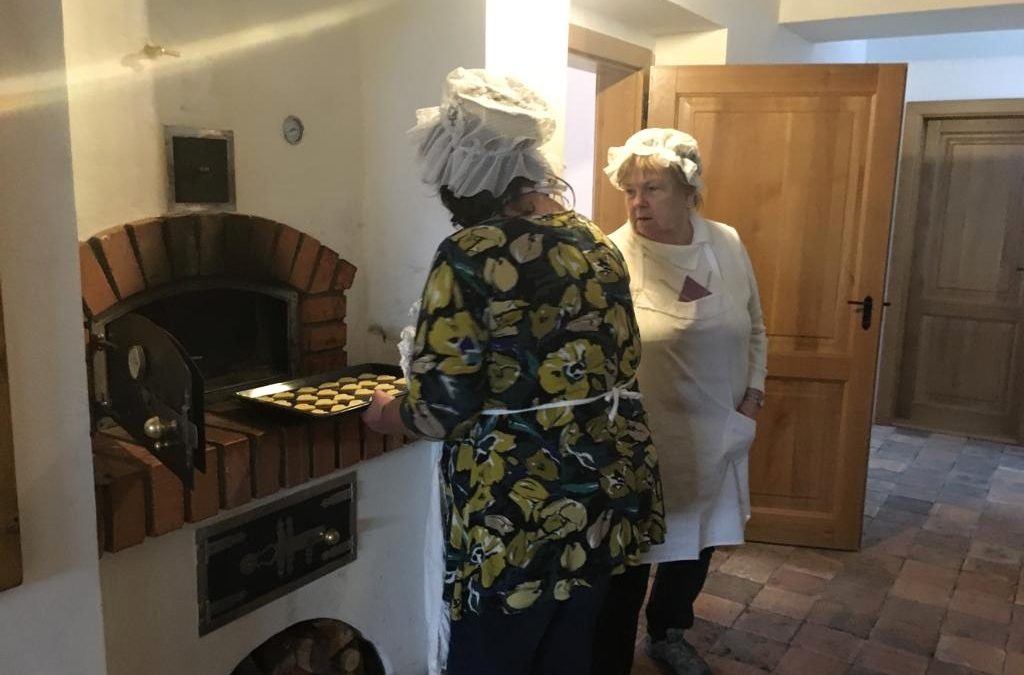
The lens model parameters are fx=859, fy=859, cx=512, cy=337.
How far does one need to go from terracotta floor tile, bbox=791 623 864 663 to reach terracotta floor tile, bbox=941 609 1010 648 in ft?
1.03

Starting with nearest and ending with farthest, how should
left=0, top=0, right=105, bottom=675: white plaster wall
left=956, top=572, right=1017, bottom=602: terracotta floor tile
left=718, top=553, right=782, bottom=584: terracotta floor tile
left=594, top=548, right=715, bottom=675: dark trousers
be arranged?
1. left=0, top=0, right=105, bottom=675: white plaster wall
2. left=594, top=548, right=715, bottom=675: dark trousers
3. left=956, top=572, right=1017, bottom=602: terracotta floor tile
4. left=718, top=553, right=782, bottom=584: terracotta floor tile

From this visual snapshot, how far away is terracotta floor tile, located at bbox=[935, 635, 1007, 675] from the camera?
7.89ft

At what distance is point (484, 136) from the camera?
1417 millimetres

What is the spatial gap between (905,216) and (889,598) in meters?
2.60

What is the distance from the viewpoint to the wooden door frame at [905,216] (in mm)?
4520

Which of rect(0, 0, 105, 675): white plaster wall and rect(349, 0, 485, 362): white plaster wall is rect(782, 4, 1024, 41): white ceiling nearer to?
rect(349, 0, 485, 362): white plaster wall

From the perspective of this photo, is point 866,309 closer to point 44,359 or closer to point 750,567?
point 750,567

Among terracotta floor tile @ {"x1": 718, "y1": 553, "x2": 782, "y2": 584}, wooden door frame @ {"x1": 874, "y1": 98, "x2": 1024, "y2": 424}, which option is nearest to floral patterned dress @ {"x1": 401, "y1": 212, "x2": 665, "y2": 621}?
terracotta floor tile @ {"x1": 718, "y1": 553, "x2": 782, "y2": 584}

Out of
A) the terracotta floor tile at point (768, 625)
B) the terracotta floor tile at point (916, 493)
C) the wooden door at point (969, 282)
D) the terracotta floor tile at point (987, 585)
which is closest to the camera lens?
the terracotta floor tile at point (768, 625)

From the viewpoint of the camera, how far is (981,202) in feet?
15.0

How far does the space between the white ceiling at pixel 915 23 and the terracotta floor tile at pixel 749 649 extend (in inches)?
92.0

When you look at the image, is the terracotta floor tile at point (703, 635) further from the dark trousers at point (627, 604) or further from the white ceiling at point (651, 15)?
the white ceiling at point (651, 15)

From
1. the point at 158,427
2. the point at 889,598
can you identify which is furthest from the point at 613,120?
the point at 158,427

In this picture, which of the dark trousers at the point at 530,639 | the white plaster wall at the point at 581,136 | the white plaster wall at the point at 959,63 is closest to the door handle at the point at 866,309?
the white plaster wall at the point at 581,136
